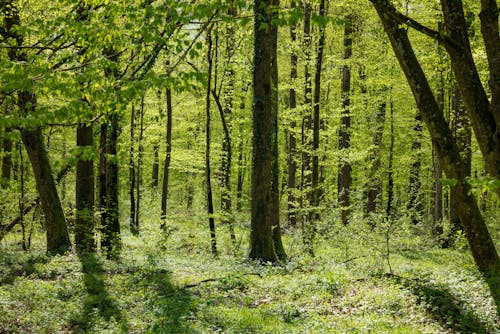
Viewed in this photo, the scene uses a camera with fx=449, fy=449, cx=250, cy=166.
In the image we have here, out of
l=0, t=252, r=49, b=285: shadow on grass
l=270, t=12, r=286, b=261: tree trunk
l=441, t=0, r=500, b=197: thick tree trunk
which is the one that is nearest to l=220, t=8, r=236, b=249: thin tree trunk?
l=270, t=12, r=286, b=261: tree trunk

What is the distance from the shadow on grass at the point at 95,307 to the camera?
712cm

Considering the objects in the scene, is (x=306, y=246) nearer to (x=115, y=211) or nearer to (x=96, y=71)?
(x=115, y=211)

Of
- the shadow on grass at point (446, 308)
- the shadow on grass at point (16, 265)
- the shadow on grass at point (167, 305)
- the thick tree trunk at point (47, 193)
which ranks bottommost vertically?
the shadow on grass at point (16, 265)

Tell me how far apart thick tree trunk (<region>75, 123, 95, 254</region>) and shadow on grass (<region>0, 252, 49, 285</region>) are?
126cm

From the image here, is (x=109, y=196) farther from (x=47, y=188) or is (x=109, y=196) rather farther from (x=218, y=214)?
(x=218, y=214)

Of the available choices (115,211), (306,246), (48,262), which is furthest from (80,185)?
(306,246)

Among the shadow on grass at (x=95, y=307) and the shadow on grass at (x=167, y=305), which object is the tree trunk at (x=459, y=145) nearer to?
the shadow on grass at (x=167, y=305)

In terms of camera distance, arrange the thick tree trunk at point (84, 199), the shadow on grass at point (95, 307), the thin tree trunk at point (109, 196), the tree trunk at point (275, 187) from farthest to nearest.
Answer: the thin tree trunk at point (109, 196)
the thick tree trunk at point (84, 199)
the tree trunk at point (275, 187)
the shadow on grass at point (95, 307)

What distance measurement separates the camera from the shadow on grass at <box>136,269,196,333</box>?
6.40 meters

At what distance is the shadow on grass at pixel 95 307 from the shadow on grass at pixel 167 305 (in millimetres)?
554

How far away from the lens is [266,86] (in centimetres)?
1156

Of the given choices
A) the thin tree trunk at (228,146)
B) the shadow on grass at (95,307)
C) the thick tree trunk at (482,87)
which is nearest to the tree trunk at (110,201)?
the shadow on grass at (95,307)

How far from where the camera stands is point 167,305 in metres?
7.18

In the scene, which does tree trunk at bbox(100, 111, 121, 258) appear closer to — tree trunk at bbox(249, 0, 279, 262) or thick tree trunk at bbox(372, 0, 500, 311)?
tree trunk at bbox(249, 0, 279, 262)
